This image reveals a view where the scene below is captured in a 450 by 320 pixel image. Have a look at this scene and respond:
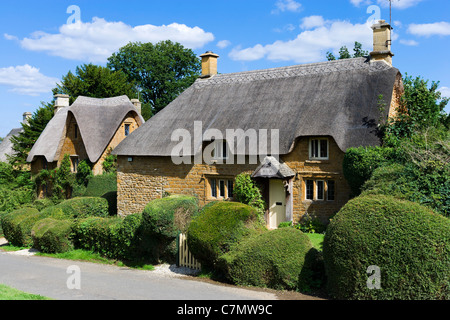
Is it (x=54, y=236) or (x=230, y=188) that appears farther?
(x=230, y=188)

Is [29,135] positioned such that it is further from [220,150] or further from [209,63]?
[220,150]

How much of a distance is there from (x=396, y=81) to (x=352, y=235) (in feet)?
39.2

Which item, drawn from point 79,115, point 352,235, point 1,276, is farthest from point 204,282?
point 79,115

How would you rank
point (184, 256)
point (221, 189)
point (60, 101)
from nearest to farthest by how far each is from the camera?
point (184, 256) < point (221, 189) < point (60, 101)

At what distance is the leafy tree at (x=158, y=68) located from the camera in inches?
2007

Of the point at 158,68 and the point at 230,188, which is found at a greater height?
the point at 158,68

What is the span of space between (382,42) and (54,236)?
1714 cm

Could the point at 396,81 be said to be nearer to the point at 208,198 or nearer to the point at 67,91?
the point at 208,198

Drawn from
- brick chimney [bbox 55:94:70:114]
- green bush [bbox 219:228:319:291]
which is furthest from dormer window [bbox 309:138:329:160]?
brick chimney [bbox 55:94:70:114]

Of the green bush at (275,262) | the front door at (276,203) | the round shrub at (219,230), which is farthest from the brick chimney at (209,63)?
the green bush at (275,262)

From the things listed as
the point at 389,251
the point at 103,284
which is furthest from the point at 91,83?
the point at 389,251

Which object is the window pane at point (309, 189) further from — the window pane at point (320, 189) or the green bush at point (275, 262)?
the green bush at point (275, 262)

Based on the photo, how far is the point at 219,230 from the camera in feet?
40.6

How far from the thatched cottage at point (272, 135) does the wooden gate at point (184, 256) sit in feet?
16.2
